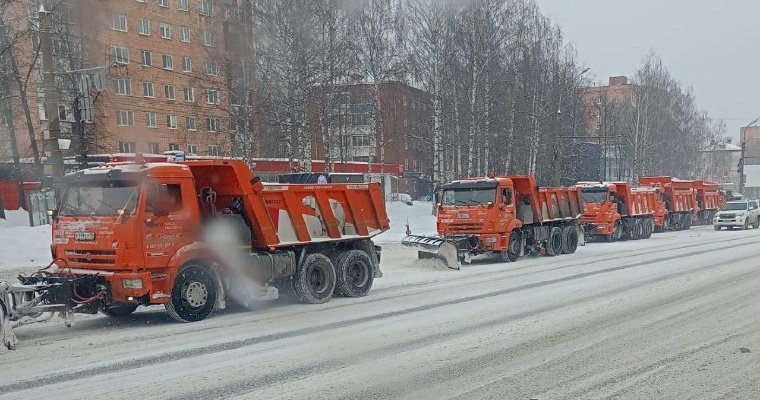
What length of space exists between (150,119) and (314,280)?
505cm

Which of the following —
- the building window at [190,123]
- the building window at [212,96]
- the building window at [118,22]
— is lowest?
the building window at [190,123]

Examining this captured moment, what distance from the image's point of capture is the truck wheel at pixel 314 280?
11.5 meters

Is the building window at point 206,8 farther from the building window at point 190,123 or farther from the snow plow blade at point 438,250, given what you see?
the snow plow blade at point 438,250

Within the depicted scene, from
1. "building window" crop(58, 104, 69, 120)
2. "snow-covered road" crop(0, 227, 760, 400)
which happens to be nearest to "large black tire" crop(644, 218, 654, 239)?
"snow-covered road" crop(0, 227, 760, 400)

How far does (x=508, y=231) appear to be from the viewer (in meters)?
19.0

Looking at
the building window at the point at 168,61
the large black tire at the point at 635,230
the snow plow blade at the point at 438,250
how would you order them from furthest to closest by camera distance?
the large black tire at the point at 635,230 → the snow plow blade at the point at 438,250 → the building window at the point at 168,61

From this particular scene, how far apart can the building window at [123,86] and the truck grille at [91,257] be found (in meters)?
2.72

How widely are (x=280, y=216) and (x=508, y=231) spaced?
9.46 m

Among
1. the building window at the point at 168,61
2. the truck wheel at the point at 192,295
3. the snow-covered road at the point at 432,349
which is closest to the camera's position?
the snow-covered road at the point at 432,349

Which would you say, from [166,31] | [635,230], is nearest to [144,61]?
[166,31]

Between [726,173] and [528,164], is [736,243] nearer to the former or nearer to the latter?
[528,164]

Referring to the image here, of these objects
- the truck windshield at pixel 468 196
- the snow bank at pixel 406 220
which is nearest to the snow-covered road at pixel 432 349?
the truck windshield at pixel 468 196

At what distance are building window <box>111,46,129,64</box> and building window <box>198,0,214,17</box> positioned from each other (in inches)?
44.7

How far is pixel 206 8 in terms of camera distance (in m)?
8.27
